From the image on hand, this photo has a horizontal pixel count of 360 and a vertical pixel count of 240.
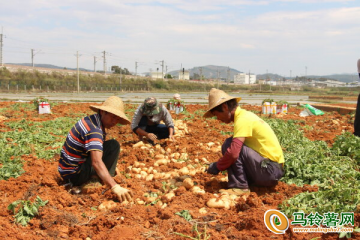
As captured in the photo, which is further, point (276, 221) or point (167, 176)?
point (167, 176)

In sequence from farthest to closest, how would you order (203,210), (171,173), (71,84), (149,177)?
(71,84) < (171,173) < (149,177) < (203,210)

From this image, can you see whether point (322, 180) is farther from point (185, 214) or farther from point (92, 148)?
point (92, 148)

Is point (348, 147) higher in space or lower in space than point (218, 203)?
higher

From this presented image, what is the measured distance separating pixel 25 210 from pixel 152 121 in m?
3.91

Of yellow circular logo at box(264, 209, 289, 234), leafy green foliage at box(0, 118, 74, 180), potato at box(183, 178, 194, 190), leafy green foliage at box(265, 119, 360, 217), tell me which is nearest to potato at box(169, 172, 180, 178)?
potato at box(183, 178, 194, 190)

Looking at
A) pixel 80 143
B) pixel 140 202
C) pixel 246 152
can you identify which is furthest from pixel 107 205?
pixel 246 152

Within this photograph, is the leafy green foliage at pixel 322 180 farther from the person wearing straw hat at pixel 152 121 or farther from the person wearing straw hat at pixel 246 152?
the person wearing straw hat at pixel 152 121

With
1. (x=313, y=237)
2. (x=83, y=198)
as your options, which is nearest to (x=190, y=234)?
(x=313, y=237)

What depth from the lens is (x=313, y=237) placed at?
288 cm

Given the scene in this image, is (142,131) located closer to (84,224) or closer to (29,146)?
(29,146)

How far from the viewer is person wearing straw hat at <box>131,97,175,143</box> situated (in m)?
6.82

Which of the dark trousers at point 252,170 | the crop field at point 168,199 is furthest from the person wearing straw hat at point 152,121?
the dark trousers at point 252,170

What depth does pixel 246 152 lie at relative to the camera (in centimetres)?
391

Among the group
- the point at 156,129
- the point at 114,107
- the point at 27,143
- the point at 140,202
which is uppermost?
the point at 114,107
